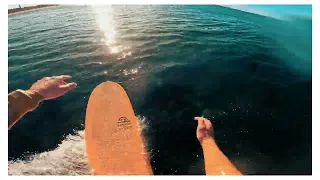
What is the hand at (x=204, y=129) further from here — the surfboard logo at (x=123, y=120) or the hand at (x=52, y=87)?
the hand at (x=52, y=87)

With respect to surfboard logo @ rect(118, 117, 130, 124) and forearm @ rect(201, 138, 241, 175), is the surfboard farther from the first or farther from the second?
forearm @ rect(201, 138, 241, 175)

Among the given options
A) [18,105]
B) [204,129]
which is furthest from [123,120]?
[18,105]

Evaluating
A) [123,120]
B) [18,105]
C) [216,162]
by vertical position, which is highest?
[18,105]

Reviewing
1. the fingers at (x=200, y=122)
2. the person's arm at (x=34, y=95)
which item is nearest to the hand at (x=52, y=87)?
the person's arm at (x=34, y=95)

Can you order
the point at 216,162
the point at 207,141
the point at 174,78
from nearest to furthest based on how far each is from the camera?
1. the point at 216,162
2. the point at 207,141
3. the point at 174,78

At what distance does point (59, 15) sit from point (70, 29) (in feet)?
0.68

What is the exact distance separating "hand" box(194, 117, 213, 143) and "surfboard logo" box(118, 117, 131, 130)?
2.29 feet

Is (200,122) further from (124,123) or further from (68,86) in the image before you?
(68,86)

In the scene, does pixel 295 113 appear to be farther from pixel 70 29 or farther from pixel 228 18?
Answer: pixel 70 29

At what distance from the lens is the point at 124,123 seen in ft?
11.5

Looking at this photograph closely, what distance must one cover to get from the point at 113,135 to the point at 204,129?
3.07ft

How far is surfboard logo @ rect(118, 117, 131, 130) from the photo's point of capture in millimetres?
3484

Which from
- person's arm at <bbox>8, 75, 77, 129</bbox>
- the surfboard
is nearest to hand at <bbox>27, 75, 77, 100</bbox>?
person's arm at <bbox>8, 75, 77, 129</bbox>
